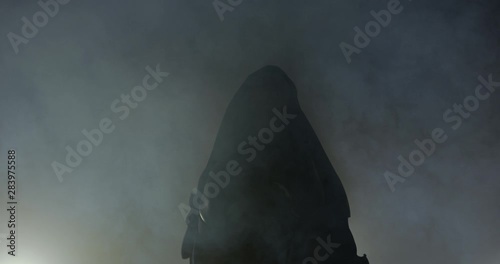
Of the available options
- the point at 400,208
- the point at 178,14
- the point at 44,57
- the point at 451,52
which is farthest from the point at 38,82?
the point at 451,52

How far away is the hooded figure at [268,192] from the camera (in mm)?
3396

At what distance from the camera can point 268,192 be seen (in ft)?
11.4

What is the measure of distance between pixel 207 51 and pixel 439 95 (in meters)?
1.70

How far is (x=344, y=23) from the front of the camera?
366 centimetres

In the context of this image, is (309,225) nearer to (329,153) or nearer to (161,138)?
(329,153)

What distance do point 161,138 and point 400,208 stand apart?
1.74 metres

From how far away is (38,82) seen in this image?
342cm

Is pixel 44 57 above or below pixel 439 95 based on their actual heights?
above

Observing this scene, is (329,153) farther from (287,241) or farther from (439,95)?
(439,95)

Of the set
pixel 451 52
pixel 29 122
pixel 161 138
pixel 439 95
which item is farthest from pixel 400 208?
pixel 29 122

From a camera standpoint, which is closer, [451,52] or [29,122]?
[29,122]

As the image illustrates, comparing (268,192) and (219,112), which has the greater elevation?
(219,112)

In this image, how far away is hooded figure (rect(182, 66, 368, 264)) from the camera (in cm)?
340

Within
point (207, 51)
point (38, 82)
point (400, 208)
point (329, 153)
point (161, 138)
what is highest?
point (38, 82)
